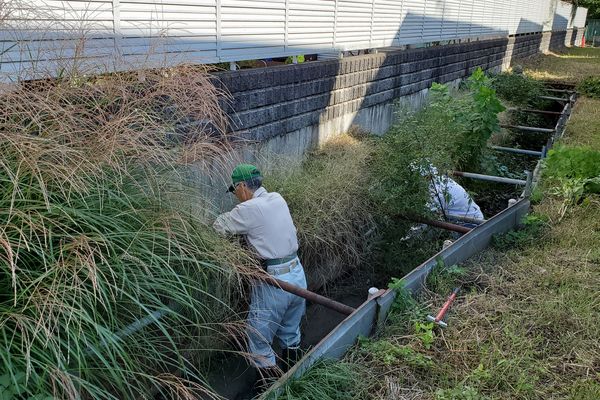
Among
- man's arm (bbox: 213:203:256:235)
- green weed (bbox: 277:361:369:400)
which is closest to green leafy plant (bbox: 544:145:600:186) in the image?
man's arm (bbox: 213:203:256:235)

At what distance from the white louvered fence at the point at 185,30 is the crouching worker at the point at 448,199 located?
2212 millimetres

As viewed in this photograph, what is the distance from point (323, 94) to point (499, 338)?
4.12m

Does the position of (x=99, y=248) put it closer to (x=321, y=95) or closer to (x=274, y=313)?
(x=274, y=313)

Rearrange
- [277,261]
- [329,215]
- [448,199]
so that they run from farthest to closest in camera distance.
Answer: [448,199], [329,215], [277,261]

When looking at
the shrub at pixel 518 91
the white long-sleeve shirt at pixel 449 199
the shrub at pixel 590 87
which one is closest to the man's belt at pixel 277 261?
the white long-sleeve shirt at pixel 449 199

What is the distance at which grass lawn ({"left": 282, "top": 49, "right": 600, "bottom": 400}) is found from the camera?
2.74m

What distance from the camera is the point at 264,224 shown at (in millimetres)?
3594

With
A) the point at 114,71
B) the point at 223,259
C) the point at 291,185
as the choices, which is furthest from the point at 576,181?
the point at 114,71

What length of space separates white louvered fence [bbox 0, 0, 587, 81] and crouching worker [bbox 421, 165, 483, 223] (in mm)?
2212

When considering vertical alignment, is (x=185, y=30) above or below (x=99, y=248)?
above

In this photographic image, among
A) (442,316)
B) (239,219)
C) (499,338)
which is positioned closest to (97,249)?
(239,219)

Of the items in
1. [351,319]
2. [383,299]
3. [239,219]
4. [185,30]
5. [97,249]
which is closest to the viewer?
[97,249]

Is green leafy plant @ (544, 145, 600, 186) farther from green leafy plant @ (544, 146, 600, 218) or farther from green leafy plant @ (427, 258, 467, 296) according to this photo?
green leafy plant @ (427, 258, 467, 296)

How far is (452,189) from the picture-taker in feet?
18.2
